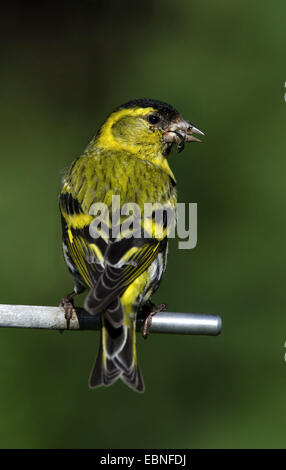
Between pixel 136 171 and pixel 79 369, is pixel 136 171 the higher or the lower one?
the higher one

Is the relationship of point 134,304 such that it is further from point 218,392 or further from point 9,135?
point 9,135

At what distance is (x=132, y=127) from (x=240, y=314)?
1.45m

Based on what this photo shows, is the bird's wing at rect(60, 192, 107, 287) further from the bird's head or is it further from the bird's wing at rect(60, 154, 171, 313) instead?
the bird's head

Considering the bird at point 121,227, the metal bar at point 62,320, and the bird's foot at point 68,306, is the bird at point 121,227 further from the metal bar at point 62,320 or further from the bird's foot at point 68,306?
the metal bar at point 62,320

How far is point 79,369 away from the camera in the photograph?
16.8 feet

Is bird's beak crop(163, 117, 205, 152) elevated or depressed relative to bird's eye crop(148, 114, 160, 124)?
depressed

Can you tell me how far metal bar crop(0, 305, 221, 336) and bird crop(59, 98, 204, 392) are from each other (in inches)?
6.0

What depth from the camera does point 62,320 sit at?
3186 mm

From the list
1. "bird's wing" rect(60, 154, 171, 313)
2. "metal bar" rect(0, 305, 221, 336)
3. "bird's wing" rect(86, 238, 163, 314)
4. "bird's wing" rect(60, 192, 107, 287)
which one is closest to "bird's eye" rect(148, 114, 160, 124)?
"bird's wing" rect(60, 154, 171, 313)

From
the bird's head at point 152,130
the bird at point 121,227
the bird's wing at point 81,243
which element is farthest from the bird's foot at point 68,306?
the bird's head at point 152,130

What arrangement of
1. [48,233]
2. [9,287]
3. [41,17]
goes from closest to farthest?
[9,287]
[48,233]
[41,17]

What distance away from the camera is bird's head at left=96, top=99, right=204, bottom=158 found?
4484mm

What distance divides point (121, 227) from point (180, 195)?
209cm

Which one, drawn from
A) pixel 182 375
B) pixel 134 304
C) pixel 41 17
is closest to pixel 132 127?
pixel 134 304
